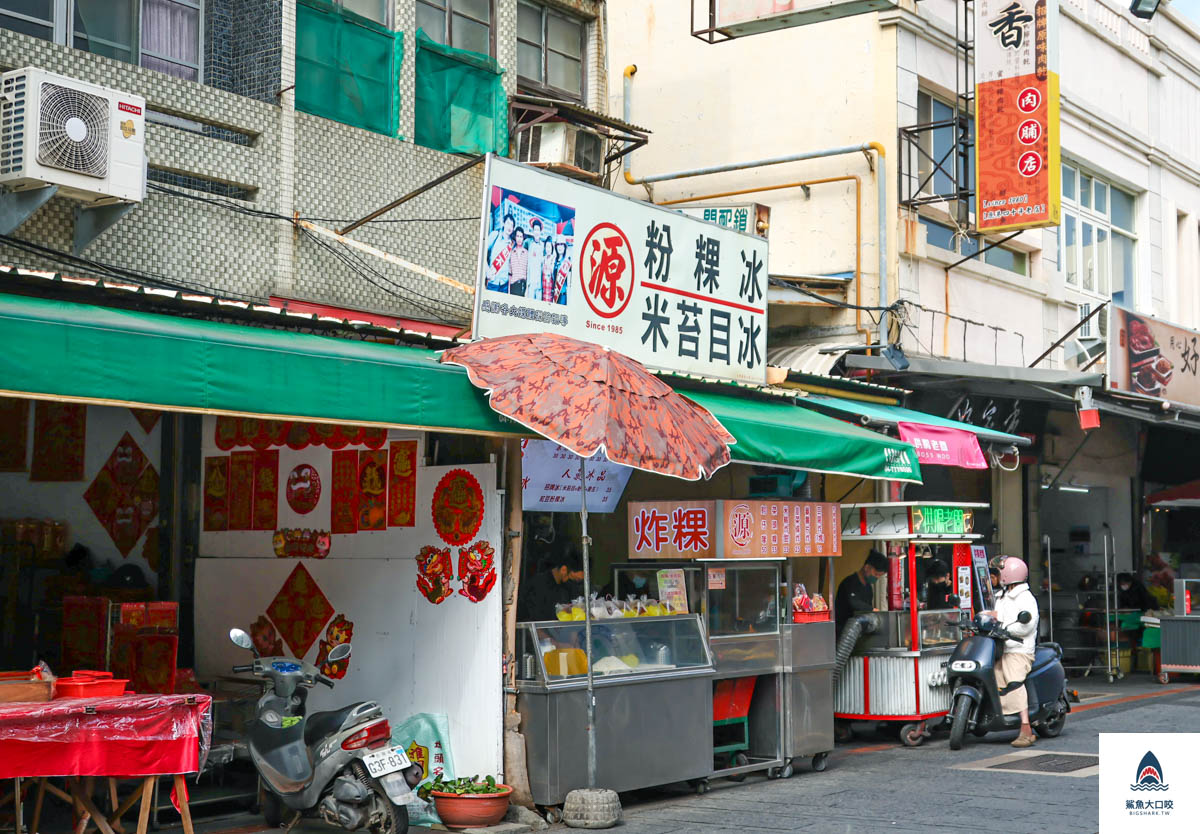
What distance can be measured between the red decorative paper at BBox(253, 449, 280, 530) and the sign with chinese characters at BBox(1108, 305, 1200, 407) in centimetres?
1064

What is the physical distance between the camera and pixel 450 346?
31.3 feet

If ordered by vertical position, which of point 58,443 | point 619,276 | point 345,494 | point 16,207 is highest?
point 16,207

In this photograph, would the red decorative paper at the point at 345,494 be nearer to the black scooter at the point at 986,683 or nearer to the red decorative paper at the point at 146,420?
the red decorative paper at the point at 146,420

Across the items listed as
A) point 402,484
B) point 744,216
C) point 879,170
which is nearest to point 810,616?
point 402,484

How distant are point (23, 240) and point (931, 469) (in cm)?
1171

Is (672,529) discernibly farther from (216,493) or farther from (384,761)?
(216,493)

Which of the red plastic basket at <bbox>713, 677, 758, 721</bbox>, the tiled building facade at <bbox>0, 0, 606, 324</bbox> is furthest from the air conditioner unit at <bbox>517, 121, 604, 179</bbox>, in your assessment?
the red plastic basket at <bbox>713, 677, 758, 721</bbox>

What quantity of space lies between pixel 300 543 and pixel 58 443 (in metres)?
2.78

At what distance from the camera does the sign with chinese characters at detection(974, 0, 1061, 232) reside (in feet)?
51.4

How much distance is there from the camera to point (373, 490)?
1021 cm

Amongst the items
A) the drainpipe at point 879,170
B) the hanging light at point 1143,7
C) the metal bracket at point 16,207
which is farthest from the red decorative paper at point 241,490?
the drainpipe at point 879,170

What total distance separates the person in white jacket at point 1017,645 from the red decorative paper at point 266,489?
7.04 metres

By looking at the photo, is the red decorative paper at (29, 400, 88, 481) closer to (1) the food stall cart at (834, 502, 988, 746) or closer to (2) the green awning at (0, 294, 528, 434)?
(2) the green awning at (0, 294, 528, 434)

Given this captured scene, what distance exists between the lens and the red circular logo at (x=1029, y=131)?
51.6ft
